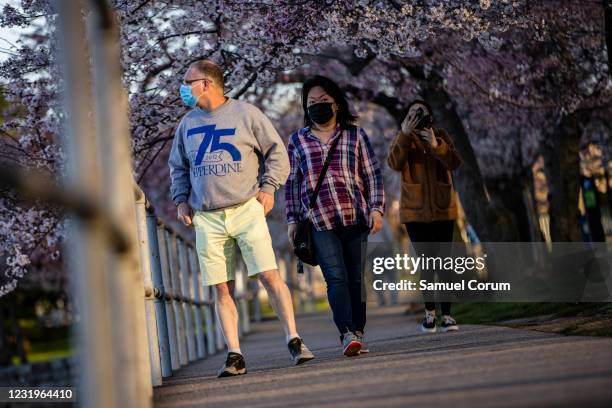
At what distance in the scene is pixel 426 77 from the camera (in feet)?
53.1

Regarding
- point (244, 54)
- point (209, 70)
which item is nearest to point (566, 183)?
point (244, 54)

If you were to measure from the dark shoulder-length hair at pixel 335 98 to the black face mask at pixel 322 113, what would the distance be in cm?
10

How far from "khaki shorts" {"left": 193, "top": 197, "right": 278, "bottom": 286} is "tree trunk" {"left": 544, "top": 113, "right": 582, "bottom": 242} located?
31.4 feet

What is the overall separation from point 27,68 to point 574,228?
8.11 meters

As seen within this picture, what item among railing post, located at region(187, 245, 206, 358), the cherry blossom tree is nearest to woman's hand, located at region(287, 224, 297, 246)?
the cherry blossom tree

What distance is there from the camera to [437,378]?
18.6ft

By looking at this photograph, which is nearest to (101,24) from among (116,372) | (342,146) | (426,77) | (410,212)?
(116,372)

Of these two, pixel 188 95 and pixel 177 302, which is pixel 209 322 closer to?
pixel 177 302

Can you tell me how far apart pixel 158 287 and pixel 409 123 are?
7.47ft

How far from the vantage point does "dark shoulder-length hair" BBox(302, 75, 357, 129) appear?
866 cm

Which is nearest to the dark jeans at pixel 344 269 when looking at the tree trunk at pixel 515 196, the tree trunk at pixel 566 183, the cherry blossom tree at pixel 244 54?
the cherry blossom tree at pixel 244 54

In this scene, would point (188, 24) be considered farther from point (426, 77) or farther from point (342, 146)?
point (426, 77)

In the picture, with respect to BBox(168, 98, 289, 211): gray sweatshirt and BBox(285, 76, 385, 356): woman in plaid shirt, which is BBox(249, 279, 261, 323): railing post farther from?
BBox(168, 98, 289, 211): gray sweatshirt

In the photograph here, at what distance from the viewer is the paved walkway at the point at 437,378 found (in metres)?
4.73
